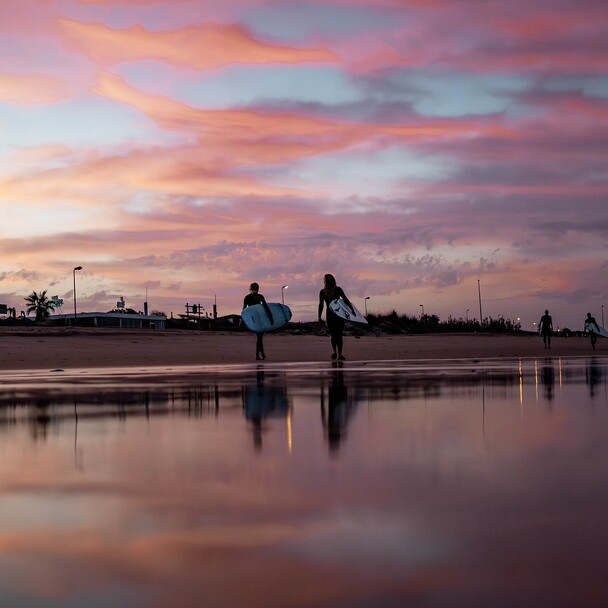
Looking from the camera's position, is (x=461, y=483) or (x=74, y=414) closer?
(x=461, y=483)

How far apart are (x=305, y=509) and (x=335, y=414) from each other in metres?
4.32

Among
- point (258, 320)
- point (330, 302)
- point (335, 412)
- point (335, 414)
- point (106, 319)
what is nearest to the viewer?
point (335, 414)

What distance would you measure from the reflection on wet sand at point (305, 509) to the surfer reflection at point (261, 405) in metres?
0.06

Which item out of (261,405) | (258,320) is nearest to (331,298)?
(258,320)

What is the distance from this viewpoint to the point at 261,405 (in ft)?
30.3

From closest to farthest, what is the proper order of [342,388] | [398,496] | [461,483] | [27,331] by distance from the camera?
[398,496], [461,483], [342,388], [27,331]

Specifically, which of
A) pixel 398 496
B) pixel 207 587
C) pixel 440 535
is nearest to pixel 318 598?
pixel 207 587

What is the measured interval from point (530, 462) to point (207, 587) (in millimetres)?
2893

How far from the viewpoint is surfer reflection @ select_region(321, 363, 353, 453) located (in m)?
6.37

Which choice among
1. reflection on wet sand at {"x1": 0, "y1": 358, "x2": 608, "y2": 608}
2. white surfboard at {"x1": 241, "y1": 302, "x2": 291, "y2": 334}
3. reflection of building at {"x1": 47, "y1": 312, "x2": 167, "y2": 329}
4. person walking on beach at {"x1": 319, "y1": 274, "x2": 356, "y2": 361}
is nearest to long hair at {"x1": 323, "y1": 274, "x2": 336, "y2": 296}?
person walking on beach at {"x1": 319, "y1": 274, "x2": 356, "y2": 361}

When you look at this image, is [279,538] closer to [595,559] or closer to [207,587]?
[207,587]

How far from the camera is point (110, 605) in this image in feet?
8.54

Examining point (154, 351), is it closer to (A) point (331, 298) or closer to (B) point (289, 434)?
(A) point (331, 298)

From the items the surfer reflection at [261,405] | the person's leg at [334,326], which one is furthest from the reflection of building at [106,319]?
the surfer reflection at [261,405]
